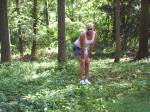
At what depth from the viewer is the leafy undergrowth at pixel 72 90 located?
9609 millimetres

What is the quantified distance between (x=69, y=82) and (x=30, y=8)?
23.2m

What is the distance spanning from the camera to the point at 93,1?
1594 inches

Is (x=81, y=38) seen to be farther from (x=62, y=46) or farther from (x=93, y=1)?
(x=93, y=1)

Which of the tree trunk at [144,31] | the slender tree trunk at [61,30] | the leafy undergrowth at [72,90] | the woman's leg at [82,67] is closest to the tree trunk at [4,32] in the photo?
the leafy undergrowth at [72,90]

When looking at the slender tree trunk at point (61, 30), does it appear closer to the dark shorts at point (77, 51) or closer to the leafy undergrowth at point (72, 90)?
the leafy undergrowth at point (72, 90)

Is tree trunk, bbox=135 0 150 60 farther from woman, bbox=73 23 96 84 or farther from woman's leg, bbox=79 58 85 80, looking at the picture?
woman's leg, bbox=79 58 85 80

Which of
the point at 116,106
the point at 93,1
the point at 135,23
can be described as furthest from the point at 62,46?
the point at 93,1

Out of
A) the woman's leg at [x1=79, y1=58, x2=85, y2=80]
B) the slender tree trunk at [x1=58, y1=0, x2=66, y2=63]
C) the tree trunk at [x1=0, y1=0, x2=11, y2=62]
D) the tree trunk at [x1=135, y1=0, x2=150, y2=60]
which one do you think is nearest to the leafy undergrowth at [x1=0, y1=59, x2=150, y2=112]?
the woman's leg at [x1=79, y1=58, x2=85, y2=80]

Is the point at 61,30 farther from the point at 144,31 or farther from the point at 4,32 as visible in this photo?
the point at 144,31

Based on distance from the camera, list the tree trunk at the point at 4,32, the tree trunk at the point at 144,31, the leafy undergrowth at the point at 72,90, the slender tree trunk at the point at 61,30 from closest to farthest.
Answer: the leafy undergrowth at the point at 72,90, the slender tree trunk at the point at 61,30, the tree trunk at the point at 4,32, the tree trunk at the point at 144,31

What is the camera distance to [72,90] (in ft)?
37.4

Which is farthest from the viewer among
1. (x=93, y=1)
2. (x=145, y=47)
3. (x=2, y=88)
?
(x=93, y=1)

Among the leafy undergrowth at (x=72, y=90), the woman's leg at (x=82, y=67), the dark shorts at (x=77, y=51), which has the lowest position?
the leafy undergrowth at (x=72, y=90)

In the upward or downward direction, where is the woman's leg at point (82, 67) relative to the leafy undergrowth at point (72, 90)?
upward
